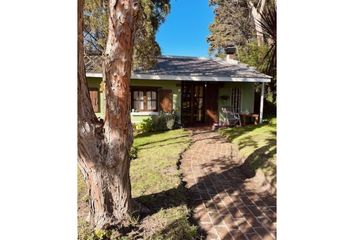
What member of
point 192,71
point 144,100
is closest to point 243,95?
point 192,71

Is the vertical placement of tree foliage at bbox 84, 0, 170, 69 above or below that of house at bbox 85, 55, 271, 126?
above

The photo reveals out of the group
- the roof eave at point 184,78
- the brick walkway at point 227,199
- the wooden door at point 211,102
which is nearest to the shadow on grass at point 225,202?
the brick walkway at point 227,199

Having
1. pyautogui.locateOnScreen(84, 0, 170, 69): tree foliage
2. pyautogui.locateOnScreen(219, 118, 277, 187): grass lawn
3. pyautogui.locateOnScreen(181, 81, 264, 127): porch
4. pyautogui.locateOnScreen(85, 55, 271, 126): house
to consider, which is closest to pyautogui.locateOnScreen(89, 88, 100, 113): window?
pyautogui.locateOnScreen(85, 55, 271, 126): house

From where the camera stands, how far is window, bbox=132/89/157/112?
13.8 m

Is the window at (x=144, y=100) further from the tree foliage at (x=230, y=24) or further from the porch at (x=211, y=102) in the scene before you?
the tree foliage at (x=230, y=24)

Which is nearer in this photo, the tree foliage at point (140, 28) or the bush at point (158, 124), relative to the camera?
the tree foliage at point (140, 28)

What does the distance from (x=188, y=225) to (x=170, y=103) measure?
10.7 metres

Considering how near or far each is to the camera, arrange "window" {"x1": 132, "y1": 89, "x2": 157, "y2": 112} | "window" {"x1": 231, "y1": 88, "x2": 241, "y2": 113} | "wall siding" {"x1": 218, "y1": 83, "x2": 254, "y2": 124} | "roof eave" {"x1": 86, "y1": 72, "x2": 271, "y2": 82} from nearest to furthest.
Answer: "roof eave" {"x1": 86, "y1": 72, "x2": 271, "y2": 82} → "window" {"x1": 132, "y1": 89, "x2": 157, "y2": 112} → "wall siding" {"x1": 218, "y1": 83, "x2": 254, "y2": 124} → "window" {"x1": 231, "y1": 88, "x2": 241, "y2": 113}

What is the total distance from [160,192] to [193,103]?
10.6 meters

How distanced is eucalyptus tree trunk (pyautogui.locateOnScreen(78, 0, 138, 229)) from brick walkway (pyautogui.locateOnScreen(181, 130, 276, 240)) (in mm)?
1385

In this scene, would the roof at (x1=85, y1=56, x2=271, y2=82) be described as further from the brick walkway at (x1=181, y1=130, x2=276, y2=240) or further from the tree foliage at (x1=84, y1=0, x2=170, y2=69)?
the brick walkway at (x1=181, y1=130, x2=276, y2=240)

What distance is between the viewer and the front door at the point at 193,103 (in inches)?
597

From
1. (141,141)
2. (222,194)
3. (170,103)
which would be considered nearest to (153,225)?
(222,194)
